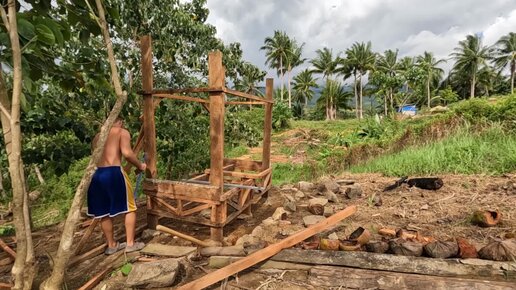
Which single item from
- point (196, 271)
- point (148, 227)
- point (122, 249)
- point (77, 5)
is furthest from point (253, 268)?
point (77, 5)

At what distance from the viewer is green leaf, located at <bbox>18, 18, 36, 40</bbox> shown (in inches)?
70.7

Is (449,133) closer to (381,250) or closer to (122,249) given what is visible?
(381,250)

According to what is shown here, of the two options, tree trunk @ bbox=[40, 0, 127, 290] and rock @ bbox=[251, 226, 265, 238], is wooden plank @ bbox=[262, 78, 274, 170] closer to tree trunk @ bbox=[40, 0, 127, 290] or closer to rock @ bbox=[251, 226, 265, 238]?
rock @ bbox=[251, 226, 265, 238]

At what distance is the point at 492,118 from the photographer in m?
10.8

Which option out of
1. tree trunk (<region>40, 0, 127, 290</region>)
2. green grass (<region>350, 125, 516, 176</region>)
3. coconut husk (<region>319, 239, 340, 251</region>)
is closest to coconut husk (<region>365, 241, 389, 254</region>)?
coconut husk (<region>319, 239, 340, 251</region>)

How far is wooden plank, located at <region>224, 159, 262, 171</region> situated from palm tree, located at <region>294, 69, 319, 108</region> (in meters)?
45.9

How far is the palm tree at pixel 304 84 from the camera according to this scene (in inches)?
2003

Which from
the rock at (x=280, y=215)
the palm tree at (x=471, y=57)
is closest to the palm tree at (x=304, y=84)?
the palm tree at (x=471, y=57)

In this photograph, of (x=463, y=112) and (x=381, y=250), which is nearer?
(x=381, y=250)

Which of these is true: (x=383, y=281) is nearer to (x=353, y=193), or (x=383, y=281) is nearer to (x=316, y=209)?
(x=316, y=209)

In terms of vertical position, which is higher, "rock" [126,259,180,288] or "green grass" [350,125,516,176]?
"green grass" [350,125,516,176]

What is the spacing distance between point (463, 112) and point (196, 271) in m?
12.7

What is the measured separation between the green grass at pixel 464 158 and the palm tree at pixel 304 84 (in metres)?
42.6

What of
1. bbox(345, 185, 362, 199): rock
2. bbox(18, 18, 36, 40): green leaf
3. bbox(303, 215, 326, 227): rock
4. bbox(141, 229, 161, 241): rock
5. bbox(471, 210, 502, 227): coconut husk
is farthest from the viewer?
bbox(345, 185, 362, 199): rock
